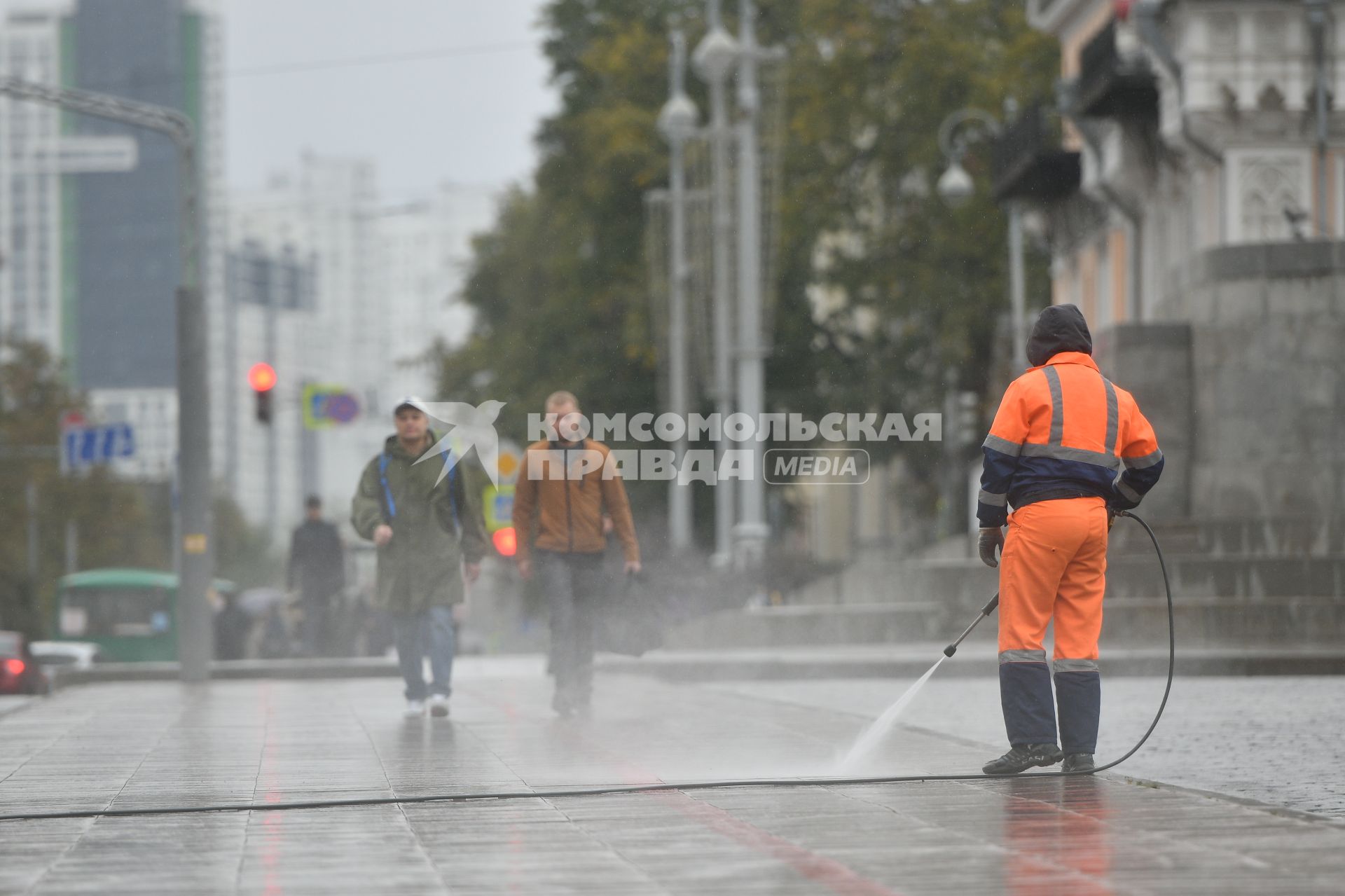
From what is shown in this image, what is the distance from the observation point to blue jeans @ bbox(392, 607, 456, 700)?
13289mm

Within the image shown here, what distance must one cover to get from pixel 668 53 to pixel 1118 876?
3896 centimetres

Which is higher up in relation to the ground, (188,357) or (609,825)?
(188,357)

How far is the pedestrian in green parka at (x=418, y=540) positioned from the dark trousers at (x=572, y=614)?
45 cm

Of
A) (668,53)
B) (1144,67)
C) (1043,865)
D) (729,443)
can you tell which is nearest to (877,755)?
(1043,865)

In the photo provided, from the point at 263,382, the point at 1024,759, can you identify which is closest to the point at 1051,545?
the point at 1024,759

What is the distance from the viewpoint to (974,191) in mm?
41906

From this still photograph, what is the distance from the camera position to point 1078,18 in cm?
4000

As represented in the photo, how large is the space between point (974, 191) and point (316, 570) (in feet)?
69.9

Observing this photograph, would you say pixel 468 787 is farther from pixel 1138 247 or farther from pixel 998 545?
pixel 1138 247

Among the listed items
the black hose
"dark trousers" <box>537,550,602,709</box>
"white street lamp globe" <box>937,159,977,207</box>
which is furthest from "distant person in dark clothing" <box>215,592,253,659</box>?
the black hose

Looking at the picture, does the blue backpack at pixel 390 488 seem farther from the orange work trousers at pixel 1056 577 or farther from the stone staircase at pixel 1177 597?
the stone staircase at pixel 1177 597

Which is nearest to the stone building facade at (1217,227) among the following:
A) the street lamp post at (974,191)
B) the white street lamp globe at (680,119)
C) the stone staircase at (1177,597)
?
the stone staircase at (1177,597)

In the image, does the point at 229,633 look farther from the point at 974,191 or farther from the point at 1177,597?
the point at 974,191

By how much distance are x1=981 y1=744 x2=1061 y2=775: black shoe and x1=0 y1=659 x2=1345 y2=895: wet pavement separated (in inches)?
6.7
